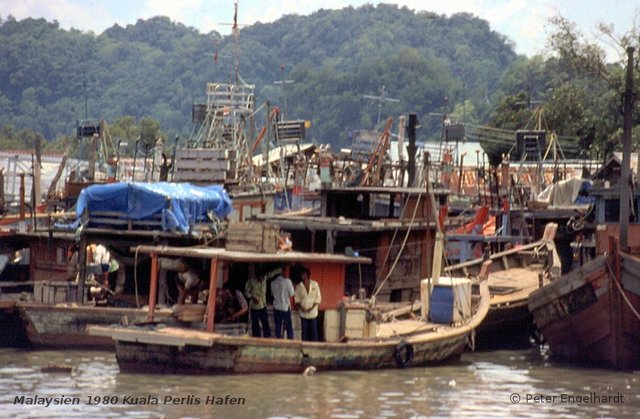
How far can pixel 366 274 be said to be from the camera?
3262cm

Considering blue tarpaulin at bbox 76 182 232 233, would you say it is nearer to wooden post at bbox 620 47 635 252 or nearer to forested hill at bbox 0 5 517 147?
wooden post at bbox 620 47 635 252

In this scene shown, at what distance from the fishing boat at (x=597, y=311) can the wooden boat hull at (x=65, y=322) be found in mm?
8503

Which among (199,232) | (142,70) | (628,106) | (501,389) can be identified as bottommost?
(501,389)

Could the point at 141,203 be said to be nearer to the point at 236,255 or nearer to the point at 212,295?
the point at 212,295

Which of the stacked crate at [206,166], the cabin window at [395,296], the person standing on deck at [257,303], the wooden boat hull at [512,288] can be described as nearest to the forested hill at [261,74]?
the stacked crate at [206,166]

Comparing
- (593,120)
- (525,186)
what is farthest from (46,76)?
(525,186)

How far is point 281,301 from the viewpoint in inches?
1000

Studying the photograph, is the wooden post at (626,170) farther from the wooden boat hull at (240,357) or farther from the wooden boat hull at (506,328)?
the wooden boat hull at (240,357)

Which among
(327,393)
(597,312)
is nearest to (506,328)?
(597,312)

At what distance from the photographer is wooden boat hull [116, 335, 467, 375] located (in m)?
24.5

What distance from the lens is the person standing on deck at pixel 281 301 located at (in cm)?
2534

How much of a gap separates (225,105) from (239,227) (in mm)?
21381

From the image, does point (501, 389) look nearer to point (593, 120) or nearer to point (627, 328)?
point (627, 328)

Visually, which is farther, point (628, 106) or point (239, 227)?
point (628, 106)
